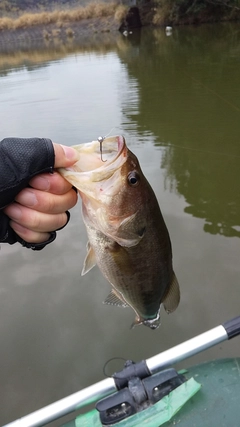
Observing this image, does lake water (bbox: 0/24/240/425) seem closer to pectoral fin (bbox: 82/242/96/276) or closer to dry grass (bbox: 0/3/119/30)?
pectoral fin (bbox: 82/242/96/276)

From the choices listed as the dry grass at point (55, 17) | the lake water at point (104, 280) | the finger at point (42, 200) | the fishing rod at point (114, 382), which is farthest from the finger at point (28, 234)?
the dry grass at point (55, 17)

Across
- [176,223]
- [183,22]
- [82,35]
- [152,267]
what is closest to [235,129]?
[176,223]

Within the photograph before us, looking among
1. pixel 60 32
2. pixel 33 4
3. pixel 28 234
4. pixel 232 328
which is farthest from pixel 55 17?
pixel 232 328

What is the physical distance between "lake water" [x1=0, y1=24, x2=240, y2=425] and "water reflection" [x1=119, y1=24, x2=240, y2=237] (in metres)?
0.02

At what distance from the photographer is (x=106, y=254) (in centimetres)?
153

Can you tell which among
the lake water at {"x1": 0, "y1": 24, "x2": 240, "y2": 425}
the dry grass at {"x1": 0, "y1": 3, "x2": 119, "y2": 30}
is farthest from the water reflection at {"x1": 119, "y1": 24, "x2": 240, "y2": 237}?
the dry grass at {"x1": 0, "y1": 3, "x2": 119, "y2": 30}

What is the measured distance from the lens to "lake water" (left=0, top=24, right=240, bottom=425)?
10.6 ft

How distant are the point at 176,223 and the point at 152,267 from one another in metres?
3.14

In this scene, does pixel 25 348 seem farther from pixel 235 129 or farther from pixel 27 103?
pixel 27 103

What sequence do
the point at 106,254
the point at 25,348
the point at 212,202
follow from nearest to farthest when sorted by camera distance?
1. the point at 106,254
2. the point at 25,348
3. the point at 212,202

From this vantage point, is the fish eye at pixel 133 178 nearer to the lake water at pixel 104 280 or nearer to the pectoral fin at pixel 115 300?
the pectoral fin at pixel 115 300

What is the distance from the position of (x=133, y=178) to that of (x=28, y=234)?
0.52 metres

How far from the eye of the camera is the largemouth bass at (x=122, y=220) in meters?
1.42

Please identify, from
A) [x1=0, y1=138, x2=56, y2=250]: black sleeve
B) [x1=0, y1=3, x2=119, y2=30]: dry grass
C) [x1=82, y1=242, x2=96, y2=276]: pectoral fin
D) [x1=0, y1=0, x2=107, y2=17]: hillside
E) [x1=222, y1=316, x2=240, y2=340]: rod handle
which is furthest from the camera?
[x1=0, y1=0, x2=107, y2=17]: hillside
